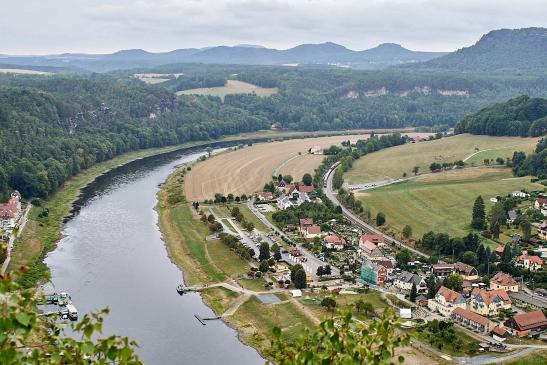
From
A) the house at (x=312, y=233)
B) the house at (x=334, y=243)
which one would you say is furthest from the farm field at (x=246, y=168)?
the house at (x=334, y=243)

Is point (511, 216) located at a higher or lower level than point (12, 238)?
higher

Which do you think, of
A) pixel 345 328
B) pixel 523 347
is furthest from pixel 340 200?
pixel 345 328

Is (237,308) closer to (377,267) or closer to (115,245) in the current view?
(377,267)

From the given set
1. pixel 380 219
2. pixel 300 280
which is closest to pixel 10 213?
pixel 300 280

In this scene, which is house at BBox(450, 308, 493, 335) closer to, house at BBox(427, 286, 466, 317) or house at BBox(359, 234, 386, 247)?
house at BBox(427, 286, 466, 317)

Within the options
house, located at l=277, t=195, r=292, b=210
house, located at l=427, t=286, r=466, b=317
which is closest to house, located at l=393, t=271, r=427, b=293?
house, located at l=427, t=286, r=466, b=317

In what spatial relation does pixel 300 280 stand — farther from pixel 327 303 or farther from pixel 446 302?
pixel 446 302
